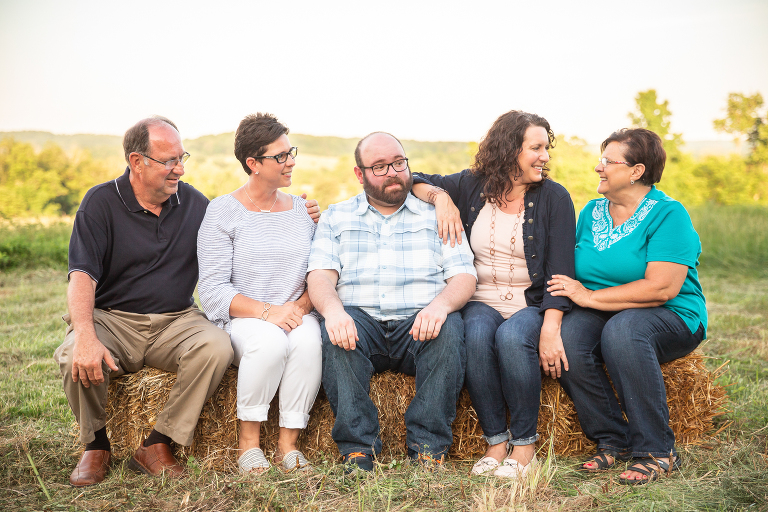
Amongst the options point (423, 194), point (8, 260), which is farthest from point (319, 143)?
point (423, 194)

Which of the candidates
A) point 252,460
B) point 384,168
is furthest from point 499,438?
point 384,168

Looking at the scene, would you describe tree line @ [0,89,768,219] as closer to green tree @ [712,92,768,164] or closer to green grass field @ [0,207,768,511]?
green tree @ [712,92,768,164]

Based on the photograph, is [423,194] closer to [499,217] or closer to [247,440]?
[499,217]

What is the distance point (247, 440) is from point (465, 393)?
1222 millimetres

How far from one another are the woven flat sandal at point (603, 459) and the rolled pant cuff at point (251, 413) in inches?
67.3

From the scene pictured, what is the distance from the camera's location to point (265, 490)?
2.57m

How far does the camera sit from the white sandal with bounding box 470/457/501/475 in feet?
9.54

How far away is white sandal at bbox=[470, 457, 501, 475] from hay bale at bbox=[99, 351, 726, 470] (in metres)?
0.21

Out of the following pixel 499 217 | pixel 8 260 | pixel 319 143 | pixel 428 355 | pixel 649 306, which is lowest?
pixel 8 260

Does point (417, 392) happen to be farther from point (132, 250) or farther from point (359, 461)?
point (132, 250)

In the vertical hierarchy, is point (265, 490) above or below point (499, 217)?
below

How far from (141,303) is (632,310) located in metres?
2.81

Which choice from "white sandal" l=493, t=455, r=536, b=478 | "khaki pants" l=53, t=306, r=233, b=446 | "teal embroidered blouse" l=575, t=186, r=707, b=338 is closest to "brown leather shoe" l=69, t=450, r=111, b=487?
"khaki pants" l=53, t=306, r=233, b=446

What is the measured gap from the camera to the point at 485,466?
2.98m
